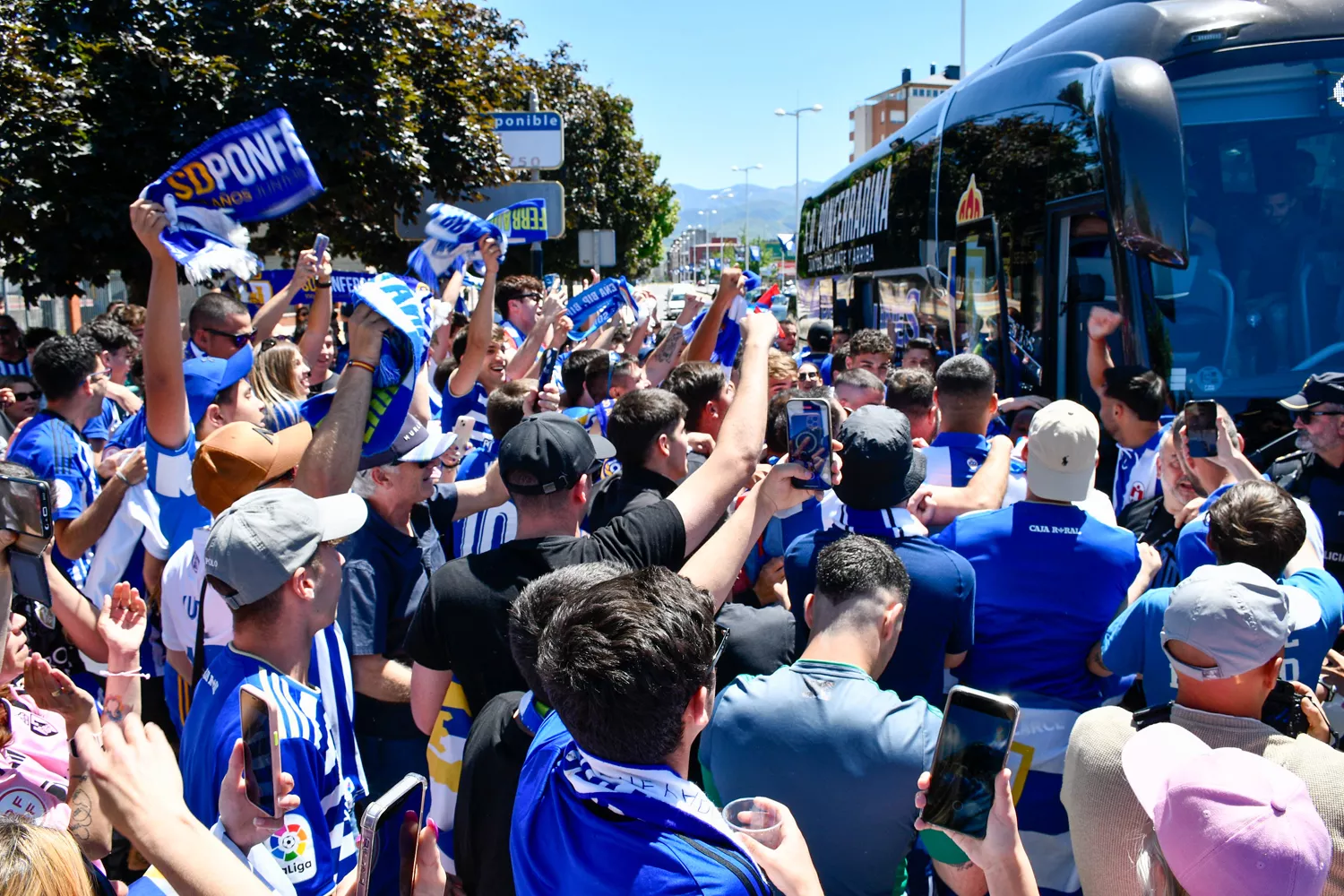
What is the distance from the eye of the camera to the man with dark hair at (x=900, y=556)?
318 cm

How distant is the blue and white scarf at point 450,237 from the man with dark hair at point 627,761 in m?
4.80

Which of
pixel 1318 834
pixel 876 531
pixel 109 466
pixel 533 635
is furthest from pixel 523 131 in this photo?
pixel 1318 834

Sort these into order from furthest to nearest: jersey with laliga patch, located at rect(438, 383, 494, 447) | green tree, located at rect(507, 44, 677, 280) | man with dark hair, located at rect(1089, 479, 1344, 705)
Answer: green tree, located at rect(507, 44, 677, 280)
jersey with laliga patch, located at rect(438, 383, 494, 447)
man with dark hair, located at rect(1089, 479, 1344, 705)

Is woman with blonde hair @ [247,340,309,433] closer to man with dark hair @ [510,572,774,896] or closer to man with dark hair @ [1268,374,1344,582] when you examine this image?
man with dark hair @ [510,572,774,896]

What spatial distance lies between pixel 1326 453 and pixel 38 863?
490 cm

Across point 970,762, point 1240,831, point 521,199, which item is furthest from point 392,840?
point 521,199

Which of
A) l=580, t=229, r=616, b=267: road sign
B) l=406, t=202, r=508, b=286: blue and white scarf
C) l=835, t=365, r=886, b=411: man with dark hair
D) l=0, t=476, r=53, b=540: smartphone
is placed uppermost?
l=580, t=229, r=616, b=267: road sign

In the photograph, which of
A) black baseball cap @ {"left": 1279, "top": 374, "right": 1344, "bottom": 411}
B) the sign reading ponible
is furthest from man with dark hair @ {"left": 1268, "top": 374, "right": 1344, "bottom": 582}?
the sign reading ponible

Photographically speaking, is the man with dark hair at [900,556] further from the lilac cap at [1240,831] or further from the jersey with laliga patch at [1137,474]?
the jersey with laliga patch at [1137,474]

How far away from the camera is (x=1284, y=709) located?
2574 mm

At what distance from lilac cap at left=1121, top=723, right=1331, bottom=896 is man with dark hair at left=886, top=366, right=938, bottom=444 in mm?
3233

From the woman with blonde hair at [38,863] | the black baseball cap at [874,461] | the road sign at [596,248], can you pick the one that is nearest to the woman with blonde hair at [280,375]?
the black baseball cap at [874,461]

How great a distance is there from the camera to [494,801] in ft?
7.65

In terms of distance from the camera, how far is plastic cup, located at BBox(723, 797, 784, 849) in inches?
68.1
